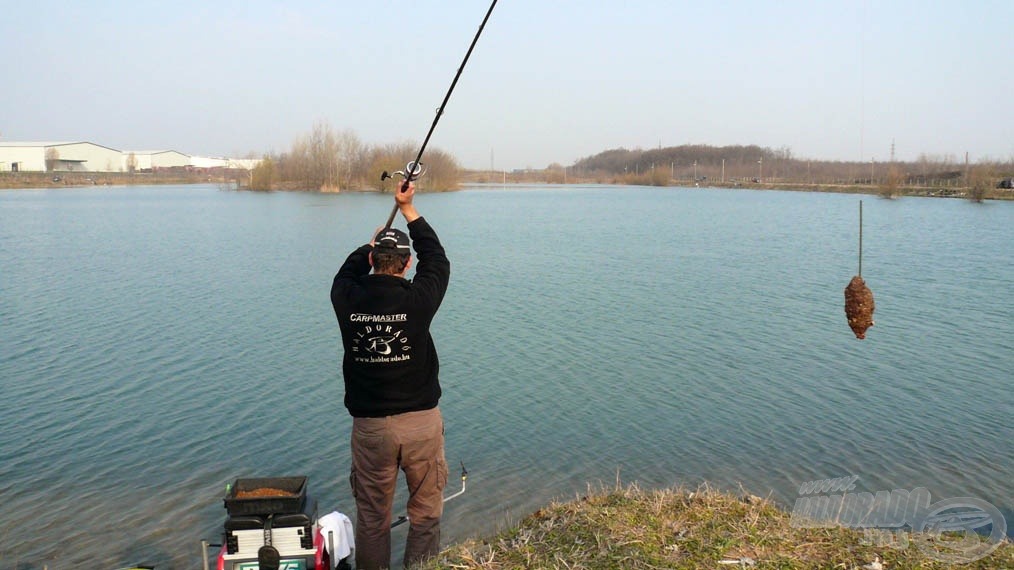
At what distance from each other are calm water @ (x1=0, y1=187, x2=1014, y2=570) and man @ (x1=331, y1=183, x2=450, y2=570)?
8.33 ft

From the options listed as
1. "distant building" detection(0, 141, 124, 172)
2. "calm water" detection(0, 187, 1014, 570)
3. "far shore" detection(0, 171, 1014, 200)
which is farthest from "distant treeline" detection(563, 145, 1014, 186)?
"distant building" detection(0, 141, 124, 172)

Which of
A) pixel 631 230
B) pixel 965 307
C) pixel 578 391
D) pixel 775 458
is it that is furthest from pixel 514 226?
pixel 775 458

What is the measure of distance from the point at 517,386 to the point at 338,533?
6.72 m

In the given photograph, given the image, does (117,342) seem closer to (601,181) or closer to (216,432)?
(216,432)

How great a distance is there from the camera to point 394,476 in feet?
15.7

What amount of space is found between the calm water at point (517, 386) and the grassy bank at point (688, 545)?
2.59 m

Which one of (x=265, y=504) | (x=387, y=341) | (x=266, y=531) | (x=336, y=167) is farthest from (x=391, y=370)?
(x=336, y=167)

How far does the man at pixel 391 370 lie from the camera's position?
14.9 feet

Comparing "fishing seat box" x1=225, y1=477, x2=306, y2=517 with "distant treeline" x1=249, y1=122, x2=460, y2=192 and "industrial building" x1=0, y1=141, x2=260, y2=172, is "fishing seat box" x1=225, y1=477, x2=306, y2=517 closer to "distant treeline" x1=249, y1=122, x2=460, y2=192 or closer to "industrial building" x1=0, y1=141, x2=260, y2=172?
"distant treeline" x1=249, y1=122, x2=460, y2=192

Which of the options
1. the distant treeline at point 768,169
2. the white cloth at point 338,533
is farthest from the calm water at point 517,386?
the distant treeline at point 768,169

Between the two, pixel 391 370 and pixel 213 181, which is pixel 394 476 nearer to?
pixel 391 370

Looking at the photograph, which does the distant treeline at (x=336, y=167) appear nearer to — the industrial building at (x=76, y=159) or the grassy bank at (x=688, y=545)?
the industrial building at (x=76, y=159)

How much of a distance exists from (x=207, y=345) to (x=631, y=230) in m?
27.8

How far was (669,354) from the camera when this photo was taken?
13922mm
